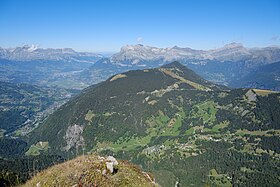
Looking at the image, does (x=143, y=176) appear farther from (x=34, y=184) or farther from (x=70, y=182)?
(x=34, y=184)

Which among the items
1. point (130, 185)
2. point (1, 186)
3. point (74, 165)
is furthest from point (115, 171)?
point (1, 186)

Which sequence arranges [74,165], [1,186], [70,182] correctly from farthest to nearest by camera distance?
[1,186] < [74,165] < [70,182]

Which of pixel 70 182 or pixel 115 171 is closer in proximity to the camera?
pixel 70 182

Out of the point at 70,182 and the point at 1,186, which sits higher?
the point at 70,182

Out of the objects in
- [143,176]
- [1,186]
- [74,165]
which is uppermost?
[74,165]

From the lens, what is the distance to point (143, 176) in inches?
2847

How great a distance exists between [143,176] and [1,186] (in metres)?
69.7

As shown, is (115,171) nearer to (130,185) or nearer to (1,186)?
(130,185)

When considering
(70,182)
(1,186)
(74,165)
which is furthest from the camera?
(1,186)

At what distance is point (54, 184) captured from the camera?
63.0 m

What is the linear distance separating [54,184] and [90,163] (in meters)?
9.63

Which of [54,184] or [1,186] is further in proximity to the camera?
[1,186]

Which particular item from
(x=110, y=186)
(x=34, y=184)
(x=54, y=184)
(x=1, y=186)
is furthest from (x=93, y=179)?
(x=1, y=186)

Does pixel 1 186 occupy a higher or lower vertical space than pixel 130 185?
lower
